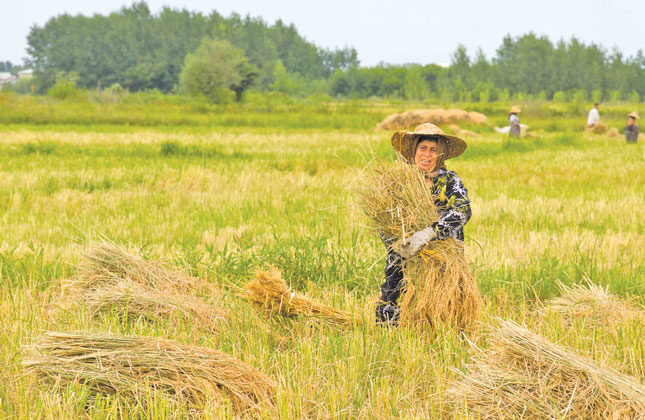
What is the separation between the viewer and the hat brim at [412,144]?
12.3 feet

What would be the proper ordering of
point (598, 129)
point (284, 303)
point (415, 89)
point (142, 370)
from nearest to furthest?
point (142, 370)
point (284, 303)
point (598, 129)
point (415, 89)

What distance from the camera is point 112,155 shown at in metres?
15.0

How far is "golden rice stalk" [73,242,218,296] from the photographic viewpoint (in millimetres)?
4246

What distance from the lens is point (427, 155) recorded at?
3.76 meters

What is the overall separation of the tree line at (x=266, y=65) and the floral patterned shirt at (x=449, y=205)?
5655cm

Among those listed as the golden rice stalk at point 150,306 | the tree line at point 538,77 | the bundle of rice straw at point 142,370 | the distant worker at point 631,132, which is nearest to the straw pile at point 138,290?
the golden rice stalk at point 150,306

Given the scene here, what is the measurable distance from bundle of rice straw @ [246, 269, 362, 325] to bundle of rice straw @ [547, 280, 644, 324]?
1421 mm

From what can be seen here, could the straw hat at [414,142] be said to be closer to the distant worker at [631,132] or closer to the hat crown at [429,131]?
the hat crown at [429,131]

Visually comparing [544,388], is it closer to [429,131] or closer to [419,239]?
[419,239]

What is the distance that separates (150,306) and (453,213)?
2.13 m

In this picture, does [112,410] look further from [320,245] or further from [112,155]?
[112,155]

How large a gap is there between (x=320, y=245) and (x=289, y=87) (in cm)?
9806

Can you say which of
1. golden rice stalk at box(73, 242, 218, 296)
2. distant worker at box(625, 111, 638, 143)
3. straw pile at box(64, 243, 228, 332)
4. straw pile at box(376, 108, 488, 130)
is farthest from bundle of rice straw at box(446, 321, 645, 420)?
straw pile at box(376, 108, 488, 130)

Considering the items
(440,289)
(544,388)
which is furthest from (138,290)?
(544,388)
